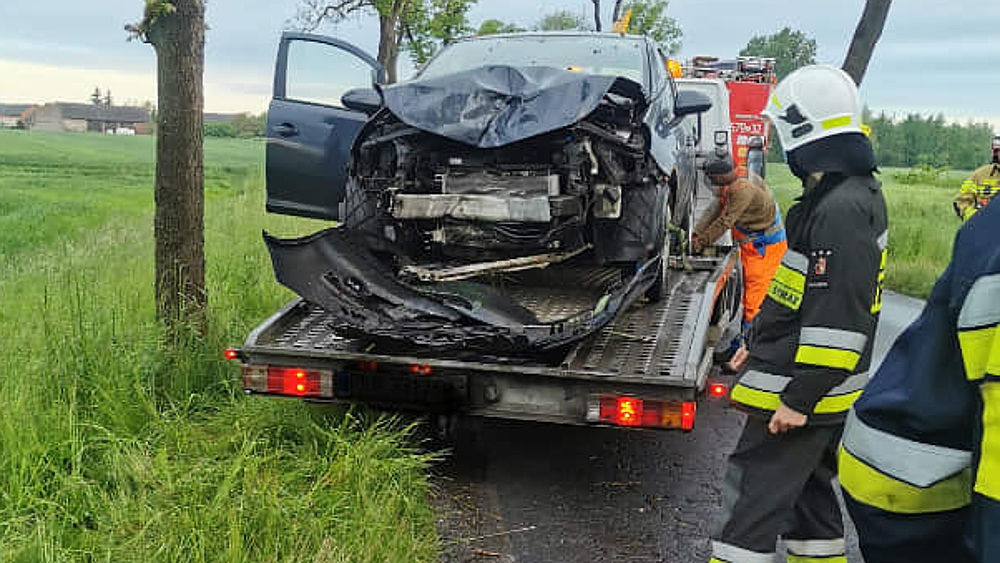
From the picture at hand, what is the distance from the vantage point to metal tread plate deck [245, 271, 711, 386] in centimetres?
411

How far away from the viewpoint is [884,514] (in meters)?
1.71

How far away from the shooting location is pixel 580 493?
4.55 meters

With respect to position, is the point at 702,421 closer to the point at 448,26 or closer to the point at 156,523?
the point at 156,523

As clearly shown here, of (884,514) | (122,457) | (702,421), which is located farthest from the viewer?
(702,421)

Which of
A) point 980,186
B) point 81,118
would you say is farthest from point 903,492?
point 81,118

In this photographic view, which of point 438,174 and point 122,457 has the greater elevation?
point 438,174

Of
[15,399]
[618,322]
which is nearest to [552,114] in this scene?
[618,322]

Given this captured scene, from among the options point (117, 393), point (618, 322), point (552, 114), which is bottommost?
point (117, 393)

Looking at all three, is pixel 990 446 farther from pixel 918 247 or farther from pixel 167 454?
pixel 918 247

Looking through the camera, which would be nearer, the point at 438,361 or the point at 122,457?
the point at 122,457

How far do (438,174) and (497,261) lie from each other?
1.87 feet

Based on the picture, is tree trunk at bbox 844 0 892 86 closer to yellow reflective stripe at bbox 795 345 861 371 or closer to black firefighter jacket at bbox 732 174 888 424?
black firefighter jacket at bbox 732 174 888 424

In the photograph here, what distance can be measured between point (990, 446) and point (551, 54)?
544 centimetres

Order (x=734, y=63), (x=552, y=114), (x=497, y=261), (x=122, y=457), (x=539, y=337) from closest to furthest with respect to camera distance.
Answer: (x=122, y=457) → (x=539, y=337) → (x=552, y=114) → (x=497, y=261) → (x=734, y=63)
